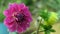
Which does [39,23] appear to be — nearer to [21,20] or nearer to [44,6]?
[21,20]

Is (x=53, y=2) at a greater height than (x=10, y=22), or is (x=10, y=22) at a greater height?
(x=53, y=2)

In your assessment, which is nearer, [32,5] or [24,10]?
[24,10]

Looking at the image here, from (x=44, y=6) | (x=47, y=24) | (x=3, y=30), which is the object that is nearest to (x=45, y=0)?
(x=44, y=6)

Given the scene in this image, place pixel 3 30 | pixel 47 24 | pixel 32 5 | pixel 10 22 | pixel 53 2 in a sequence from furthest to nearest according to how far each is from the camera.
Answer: pixel 32 5
pixel 53 2
pixel 3 30
pixel 47 24
pixel 10 22

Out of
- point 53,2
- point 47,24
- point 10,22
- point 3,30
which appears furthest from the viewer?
point 53,2

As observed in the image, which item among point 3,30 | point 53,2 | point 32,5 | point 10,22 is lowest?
point 10,22

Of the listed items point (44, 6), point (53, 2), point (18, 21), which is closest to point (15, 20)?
point (18, 21)
